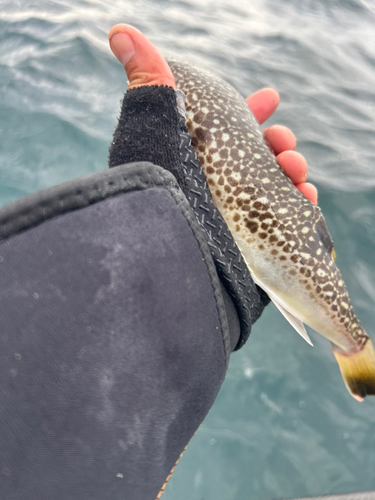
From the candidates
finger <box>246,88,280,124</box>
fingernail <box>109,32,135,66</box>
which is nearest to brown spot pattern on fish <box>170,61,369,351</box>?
fingernail <box>109,32,135,66</box>

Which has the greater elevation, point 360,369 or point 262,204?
point 262,204

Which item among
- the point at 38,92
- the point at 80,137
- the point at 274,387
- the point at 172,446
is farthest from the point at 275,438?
the point at 38,92

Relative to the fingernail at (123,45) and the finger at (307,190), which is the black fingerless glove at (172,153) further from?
the finger at (307,190)

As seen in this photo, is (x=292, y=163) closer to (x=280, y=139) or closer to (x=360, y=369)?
(x=280, y=139)

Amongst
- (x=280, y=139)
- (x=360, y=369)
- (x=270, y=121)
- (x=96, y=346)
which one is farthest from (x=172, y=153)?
→ (x=270, y=121)

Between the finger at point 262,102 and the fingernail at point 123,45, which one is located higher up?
the fingernail at point 123,45

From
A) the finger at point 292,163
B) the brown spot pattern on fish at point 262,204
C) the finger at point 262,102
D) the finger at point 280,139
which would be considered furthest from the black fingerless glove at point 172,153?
the finger at point 262,102

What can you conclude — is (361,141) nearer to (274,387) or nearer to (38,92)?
(274,387)
